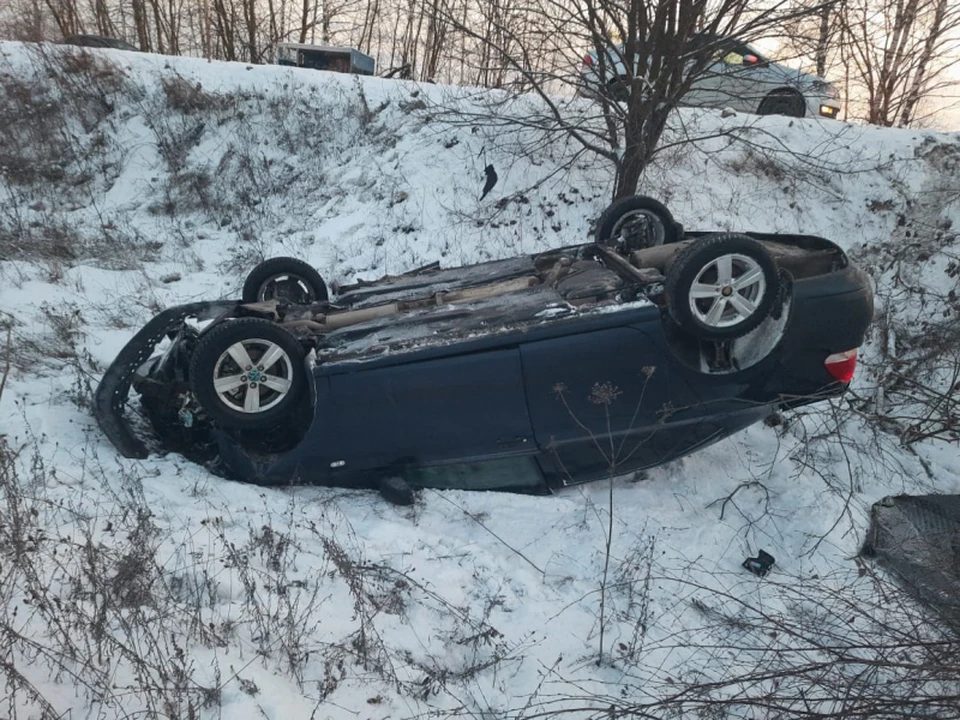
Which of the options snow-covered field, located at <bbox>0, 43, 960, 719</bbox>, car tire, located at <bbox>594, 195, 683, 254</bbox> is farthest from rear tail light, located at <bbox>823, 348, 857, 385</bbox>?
car tire, located at <bbox>594, 195, 683, 254</bbox>

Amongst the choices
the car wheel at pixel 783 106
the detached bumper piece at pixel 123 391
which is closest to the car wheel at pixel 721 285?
the detached bumper piece at pixel 123 391

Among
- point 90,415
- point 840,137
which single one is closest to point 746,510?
point 90,415

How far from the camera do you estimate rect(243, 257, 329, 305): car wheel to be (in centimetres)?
515

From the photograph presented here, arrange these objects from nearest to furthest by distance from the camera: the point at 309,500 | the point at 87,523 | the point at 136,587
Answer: the point at 136,587, the point at 87,523, the point at 309,500

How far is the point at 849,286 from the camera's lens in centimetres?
364

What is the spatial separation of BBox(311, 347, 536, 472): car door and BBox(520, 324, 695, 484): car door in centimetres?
12

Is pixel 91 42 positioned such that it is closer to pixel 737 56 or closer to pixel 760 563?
pixel 737 56

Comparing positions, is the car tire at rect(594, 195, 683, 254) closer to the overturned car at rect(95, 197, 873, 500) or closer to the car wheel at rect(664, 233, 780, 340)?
the overturned car at rect(95, 197, 873, 500)

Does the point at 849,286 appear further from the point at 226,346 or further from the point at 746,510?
the point at 226,346

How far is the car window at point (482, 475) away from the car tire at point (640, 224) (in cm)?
231

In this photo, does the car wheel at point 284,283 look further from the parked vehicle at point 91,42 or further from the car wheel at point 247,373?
the parked vehicle at point 91,42

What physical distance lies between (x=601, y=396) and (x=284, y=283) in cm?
294

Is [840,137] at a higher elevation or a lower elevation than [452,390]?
higher

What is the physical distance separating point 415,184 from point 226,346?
251 inches
